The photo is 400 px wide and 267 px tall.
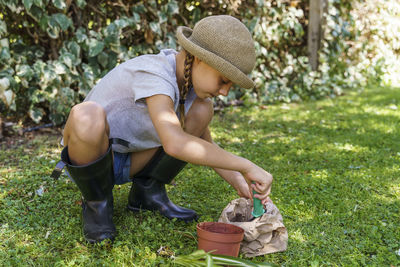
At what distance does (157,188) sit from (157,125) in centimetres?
59

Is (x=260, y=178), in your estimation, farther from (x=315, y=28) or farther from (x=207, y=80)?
(x=315, y=28)

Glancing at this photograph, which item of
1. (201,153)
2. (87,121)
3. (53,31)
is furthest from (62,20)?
(201,153)

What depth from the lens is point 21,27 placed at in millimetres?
3643

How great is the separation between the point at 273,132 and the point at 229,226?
2270mm

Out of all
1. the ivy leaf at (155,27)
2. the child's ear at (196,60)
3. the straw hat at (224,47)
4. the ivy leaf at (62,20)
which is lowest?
the ivy leaf at (155,27)

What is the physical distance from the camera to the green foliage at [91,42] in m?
3.43

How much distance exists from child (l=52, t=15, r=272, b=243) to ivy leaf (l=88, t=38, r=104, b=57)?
166cm

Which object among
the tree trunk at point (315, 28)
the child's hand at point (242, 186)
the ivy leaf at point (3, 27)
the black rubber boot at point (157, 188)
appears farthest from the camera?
the tree trunk at point (315, 28)

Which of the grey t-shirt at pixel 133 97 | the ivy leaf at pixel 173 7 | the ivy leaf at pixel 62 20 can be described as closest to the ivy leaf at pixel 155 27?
the ivy leaf at pixel 173 7

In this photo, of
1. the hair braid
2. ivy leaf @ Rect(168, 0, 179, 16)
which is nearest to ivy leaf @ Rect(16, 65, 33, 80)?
ivy leaf @ Rect(168, 0, 179, 16)

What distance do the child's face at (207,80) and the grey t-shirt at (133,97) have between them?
95 mm

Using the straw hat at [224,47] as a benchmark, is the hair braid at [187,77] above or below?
below

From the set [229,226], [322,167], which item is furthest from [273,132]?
[229,226]

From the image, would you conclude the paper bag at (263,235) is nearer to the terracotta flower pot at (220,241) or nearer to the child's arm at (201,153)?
the terracotta flower pot at (220,241)
